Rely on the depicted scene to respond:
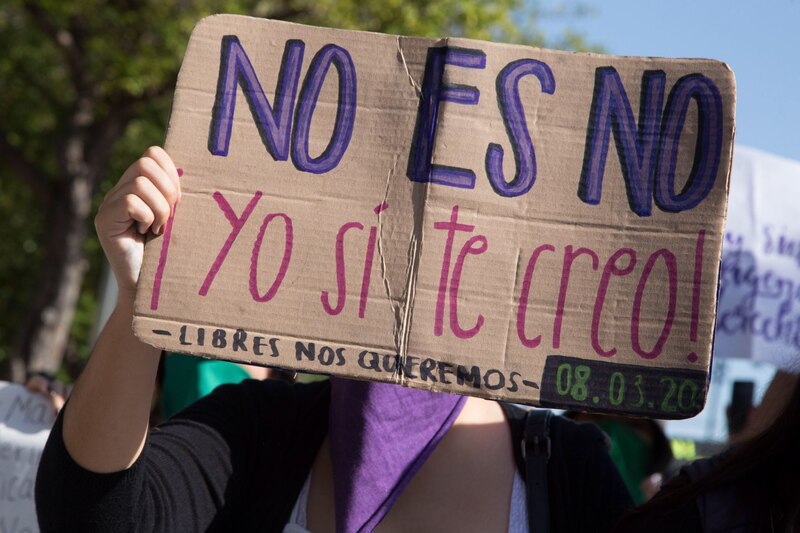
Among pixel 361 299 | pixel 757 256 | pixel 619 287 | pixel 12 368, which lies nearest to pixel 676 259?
pixel 619 287

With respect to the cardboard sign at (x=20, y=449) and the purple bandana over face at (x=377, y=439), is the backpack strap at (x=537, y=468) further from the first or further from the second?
the cardboard sign at (x=20, y=449)

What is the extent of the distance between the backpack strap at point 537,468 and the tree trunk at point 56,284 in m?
8.25

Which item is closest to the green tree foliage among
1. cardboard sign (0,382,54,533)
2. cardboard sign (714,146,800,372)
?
cardboard sign (714,146,800,372)

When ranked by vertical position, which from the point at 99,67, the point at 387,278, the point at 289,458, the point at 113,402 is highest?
the point at 99,67

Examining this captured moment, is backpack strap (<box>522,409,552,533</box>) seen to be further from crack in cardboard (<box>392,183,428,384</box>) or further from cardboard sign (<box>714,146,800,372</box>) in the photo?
cardboard sign (<box>714,146,800,372</box>)

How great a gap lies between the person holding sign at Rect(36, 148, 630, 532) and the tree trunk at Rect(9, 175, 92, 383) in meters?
8.06

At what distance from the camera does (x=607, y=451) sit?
73.5 inches

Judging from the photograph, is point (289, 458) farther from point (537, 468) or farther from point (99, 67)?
point (99, 67)

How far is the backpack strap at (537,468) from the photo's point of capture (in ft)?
5.54

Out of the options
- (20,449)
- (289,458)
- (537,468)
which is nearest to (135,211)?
(289,458)

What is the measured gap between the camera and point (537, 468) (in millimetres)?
1740

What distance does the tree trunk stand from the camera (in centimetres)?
937

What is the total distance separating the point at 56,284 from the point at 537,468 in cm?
858

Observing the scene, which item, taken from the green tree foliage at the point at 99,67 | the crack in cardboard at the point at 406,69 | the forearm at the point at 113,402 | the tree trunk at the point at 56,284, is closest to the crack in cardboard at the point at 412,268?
the crack in cardboard at the point at 406,69
